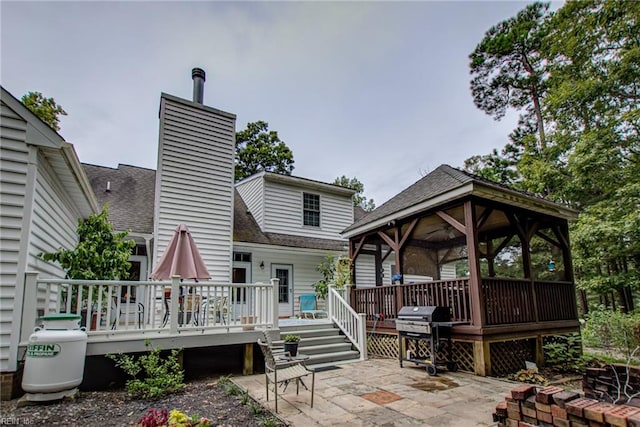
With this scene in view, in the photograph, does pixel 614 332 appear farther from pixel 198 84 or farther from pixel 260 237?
pixel 198 84

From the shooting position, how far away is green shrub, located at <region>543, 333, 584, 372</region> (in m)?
7.02

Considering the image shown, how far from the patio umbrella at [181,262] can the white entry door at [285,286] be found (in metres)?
4.83

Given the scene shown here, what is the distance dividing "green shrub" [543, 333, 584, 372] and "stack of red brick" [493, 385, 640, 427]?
16.6 feet

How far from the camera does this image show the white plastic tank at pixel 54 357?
4.01 m

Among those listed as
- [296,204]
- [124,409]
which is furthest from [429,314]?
[296,204]

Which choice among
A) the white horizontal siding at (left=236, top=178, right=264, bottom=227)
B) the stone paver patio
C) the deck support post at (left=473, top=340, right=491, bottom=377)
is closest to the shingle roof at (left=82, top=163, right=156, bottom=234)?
the white horizontal siding at (left=236, top=178, right=264, bottom=227)

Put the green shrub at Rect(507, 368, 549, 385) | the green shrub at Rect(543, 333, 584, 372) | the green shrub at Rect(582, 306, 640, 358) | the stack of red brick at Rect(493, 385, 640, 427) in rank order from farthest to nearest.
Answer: the green shrub at Rect(582, 306, 640, 358) < the green shrub at Rect(543, 333, 584, 372) < the green shrub at Rect(507, 368, 549, 385) < the stack of red brick at Rect(493, 385, 640, 427)

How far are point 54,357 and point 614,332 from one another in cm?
1130

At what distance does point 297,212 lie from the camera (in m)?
12.5

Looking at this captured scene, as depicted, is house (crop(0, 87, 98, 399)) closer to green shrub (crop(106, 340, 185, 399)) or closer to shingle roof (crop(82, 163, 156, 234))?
green shrub (crop(106, 340, 185, 399))

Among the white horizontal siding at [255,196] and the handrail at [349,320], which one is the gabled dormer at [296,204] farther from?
the handrail at [349,320]

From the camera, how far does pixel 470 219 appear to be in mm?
6422

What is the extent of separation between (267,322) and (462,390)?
3418 mm

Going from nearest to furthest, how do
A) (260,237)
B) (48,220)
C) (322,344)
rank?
1. (48,220)
2. (322,344)
3. (260,237)
